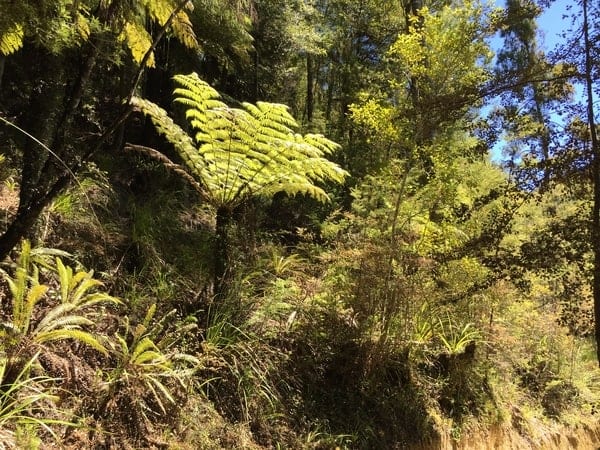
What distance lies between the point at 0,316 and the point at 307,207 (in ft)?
22.8

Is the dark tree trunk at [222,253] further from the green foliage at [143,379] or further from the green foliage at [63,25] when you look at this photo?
the green foliage at [63,25]

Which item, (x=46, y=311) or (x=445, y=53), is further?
(x=445, y=53)

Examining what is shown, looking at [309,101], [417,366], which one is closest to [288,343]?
[417,366]

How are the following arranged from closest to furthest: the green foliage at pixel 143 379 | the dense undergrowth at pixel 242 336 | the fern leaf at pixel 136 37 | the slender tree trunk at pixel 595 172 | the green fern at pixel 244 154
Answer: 1. the dense undergrowth at pixel 242 336
2. the green foliage at pixel 143 379
3. the slender tree trunk at pixel 595 172
4. the fern leaf at pixel 136 37
5. the green fern at pixel 244 154

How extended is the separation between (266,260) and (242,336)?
6.62 feet

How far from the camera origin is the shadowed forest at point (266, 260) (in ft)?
11.8

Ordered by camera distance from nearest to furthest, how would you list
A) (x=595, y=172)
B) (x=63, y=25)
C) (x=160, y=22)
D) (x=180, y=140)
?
(x=63, y=25), (x=595, y=172), (x=160, y=22), (x=180, y=140)

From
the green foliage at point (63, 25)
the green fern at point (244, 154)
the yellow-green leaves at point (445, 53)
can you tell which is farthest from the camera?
the yellow-green leaves at point (445, 53)

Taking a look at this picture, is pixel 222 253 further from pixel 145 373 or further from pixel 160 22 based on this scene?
pixel 160 22

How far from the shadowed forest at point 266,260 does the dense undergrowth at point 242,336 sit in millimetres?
24

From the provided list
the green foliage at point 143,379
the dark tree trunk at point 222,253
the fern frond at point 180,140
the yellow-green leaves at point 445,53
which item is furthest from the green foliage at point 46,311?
the yellow-green leaves at point 445,53

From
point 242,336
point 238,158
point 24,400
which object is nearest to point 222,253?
point 242,336

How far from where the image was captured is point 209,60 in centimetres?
935

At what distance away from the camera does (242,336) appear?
486 centimetres
